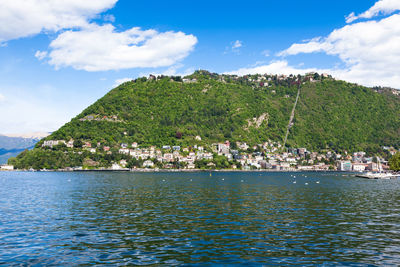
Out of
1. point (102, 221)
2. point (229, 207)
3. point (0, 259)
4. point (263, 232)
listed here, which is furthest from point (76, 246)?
point (229, 207)

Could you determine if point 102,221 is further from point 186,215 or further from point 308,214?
point 308,214

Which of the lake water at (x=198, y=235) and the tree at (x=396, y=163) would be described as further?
the tree at (x=396, y=163)

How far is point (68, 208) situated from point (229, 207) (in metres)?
21.3

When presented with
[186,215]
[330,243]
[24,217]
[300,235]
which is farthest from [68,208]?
[330,243]

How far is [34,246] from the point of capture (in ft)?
76.9

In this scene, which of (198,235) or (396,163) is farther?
(396,163)

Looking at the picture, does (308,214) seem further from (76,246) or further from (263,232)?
(76,246)

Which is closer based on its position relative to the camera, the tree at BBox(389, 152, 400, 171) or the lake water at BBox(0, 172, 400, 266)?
the lake water at BBox(0, 172, 400, 266)

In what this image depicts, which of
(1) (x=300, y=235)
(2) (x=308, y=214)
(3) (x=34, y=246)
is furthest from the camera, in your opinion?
(2) (x=308, y=214)

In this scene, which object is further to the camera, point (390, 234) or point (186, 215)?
point (186, 215)

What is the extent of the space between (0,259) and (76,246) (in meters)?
4.77

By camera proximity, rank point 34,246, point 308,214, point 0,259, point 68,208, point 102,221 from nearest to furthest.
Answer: point 0,259 → point 34,246 → point 102,221 → point 308,214 → point 68,208

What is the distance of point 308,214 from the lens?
3897cm

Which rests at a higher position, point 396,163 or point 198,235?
point 396,163
